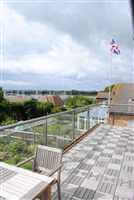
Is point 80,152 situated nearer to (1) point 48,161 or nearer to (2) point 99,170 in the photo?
(2) point 99,170

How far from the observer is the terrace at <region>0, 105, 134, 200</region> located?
2.72 metres

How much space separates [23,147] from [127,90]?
2062 centimetres

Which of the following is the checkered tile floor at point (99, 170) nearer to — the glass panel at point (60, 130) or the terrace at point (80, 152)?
the terrace at point (80, 152)

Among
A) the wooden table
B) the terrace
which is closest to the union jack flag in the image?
the terrace

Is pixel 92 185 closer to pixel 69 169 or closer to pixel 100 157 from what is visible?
pixel 69 169

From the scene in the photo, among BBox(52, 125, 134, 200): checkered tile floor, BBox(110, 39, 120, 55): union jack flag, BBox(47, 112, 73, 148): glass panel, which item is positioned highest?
BBox(110, 39, 120, 55): union jack flag

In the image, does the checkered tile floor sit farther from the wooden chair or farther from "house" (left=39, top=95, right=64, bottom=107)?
"house" (left=39, top=95, right=64, bottom=107)

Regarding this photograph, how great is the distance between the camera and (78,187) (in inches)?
112

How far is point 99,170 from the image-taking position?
11.5ft

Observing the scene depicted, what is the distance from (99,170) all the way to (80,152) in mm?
971

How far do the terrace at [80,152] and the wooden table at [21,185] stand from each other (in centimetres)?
82

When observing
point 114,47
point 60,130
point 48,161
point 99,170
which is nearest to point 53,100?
point 114,47

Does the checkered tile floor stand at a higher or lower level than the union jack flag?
lower

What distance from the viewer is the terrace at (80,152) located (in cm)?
272
